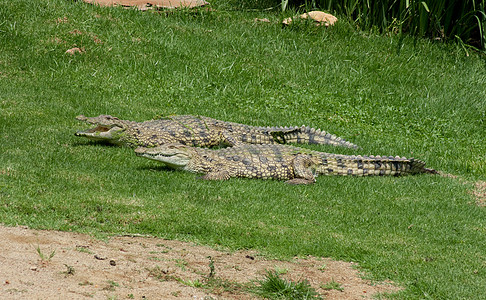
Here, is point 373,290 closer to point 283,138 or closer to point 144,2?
point 283,138

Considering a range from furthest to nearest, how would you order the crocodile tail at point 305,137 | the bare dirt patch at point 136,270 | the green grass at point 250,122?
the crocodile tail at point 305,137, the green grass at point 250,122, the bare dirt patch at point 136,270

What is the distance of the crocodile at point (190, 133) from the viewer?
10.0 meters

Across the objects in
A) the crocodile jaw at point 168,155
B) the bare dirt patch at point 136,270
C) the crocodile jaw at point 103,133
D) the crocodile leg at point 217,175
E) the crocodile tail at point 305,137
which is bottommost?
the crocodile tail at point 305,137

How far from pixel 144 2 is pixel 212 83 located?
5502 millimetres

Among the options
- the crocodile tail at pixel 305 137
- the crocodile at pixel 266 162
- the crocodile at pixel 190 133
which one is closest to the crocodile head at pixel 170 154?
the crocodile at pixel 266 162

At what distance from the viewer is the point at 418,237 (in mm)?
7371

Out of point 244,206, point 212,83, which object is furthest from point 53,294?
point 212,83

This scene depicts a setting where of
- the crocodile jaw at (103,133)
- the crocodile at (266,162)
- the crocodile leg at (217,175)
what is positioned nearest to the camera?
the crocodile leg at (217,175)

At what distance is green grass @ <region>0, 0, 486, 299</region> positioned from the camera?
688 centimetres

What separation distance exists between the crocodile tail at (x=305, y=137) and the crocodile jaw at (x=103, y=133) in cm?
269

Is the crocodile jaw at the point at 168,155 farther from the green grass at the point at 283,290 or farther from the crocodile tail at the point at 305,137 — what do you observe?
the green grass at the point at 283,290

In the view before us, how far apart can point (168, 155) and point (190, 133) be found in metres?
1.48

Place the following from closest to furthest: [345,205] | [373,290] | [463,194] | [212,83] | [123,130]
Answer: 1. [373,290]
2. [345,205]
3. [463,194]
4. [123,130]
5. [212,83]

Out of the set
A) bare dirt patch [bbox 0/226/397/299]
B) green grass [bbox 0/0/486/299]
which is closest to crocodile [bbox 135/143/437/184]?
green grass [bbox 0/0/486/299]
